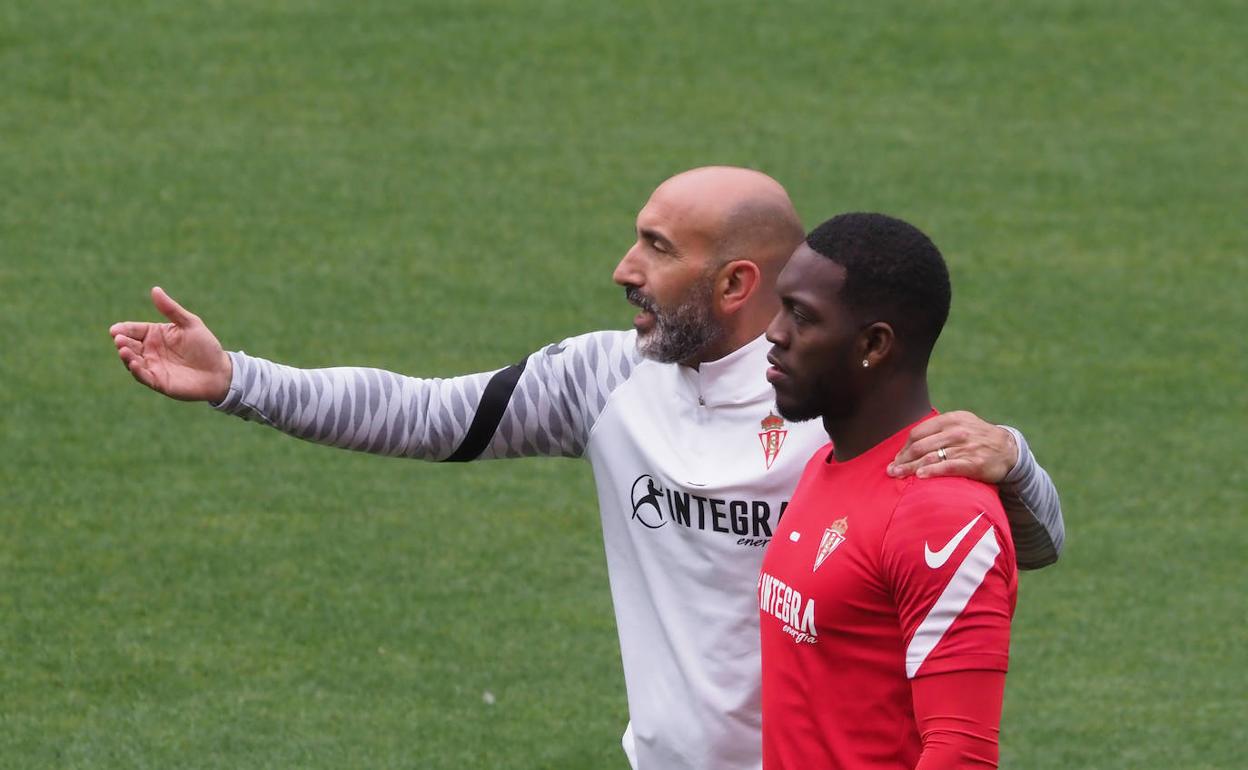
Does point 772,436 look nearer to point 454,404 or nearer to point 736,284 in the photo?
point 736,284

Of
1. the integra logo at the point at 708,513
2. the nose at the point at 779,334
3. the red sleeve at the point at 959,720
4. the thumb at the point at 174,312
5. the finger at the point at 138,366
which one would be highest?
the thumb at the point at 174,312

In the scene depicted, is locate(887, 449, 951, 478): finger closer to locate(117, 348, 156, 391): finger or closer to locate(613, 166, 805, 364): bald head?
locate(613, 166, 805, 364): bald head

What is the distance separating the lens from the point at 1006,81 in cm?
1341

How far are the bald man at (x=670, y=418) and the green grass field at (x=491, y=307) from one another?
2.77 m

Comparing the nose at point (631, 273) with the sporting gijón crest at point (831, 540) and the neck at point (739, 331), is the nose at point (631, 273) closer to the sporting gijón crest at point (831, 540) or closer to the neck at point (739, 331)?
the neck at point (739, 331)

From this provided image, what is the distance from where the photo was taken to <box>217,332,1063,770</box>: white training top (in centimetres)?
369

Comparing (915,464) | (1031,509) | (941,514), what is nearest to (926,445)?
(915,464)

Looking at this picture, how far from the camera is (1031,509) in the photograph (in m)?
3.40

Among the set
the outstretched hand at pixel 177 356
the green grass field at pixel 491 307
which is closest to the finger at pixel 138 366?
the outstretched hand at pixel 177 356

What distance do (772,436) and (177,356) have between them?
1.15 metres

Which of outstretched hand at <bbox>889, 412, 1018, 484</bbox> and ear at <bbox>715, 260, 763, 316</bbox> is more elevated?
ear at <bbox>715, 260, 763, 316</bbox>

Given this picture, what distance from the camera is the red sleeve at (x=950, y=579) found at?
2852mm

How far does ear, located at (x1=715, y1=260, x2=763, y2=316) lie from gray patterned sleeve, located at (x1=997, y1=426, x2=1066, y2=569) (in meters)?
0.64

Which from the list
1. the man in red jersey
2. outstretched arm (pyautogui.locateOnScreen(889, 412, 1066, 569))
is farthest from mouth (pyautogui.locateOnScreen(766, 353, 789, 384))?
outstretched arm (pyautogui.locateOnScreen(889, 412, 1066, 569))
